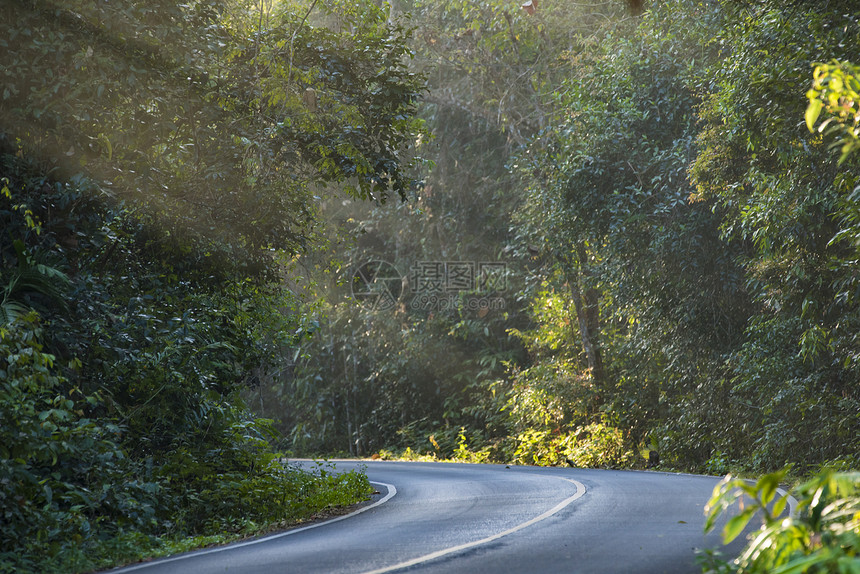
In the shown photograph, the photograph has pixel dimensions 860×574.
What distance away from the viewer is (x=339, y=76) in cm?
1382

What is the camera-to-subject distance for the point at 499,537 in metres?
8.82

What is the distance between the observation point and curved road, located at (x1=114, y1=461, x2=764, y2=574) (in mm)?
7273

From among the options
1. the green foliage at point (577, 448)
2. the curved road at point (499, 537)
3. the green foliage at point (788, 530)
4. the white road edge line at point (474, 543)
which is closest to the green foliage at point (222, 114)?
the curved road at point (499, 537)

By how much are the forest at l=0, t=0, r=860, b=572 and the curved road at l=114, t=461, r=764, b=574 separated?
1.02 meters

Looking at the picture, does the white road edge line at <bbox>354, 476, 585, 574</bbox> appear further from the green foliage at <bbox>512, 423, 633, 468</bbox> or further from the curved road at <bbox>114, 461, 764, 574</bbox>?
the green foliage at <bbox>512, 423, 633, 468</bbox>

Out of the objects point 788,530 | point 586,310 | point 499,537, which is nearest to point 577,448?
point 586,310

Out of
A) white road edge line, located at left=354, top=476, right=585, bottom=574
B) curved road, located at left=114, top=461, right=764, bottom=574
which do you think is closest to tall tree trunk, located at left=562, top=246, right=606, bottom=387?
curved road, located at left=114, top=461, right=764, bottom=574

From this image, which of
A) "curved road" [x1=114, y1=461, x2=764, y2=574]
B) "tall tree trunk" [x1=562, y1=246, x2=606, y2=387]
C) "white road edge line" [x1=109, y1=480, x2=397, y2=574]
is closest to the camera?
"curved road" [x1=114, y1=461, x2=764, y2=574]

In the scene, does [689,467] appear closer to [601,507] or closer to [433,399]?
[601,507]

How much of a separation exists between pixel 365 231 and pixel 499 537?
10868 mm

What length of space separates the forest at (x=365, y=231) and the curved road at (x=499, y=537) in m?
1.02

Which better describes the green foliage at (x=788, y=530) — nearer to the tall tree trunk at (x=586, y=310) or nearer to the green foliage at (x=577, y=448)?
the green foliage at (x=577, y=448)

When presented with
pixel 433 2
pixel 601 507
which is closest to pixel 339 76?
pixel 601 507

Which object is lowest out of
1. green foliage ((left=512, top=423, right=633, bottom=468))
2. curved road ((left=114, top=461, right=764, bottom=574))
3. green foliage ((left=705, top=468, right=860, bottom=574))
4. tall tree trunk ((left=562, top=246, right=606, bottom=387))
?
green foliage ((left=512, top=423, right=633, bottom=468))
